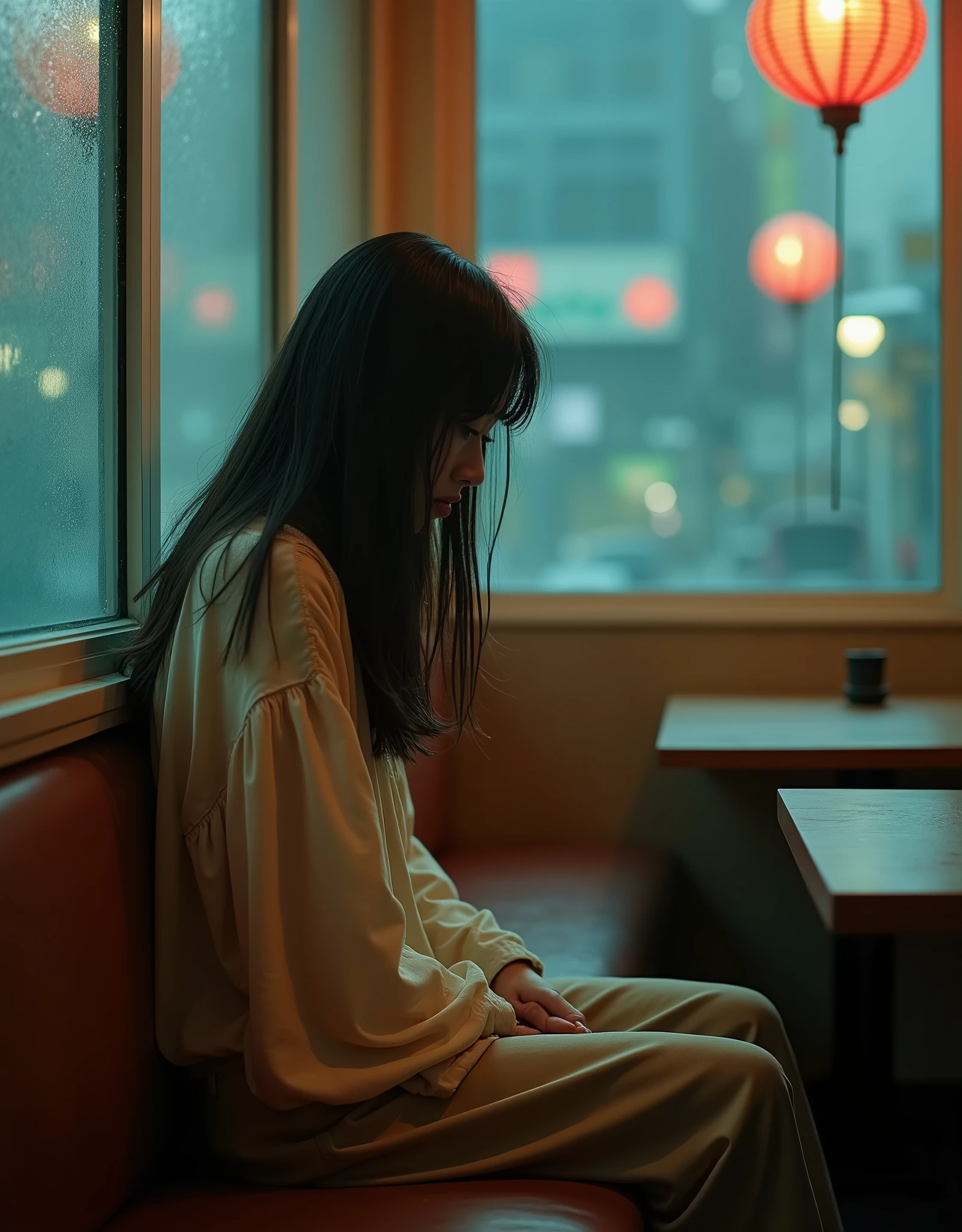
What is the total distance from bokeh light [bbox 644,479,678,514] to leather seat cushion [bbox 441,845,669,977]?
71 centimetres

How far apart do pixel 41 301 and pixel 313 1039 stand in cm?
72

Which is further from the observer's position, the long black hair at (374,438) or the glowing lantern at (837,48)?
the glowing lantern at (837,48)

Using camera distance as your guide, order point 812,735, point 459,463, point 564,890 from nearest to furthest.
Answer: point 459,463 → point 812,735 → point 564,890

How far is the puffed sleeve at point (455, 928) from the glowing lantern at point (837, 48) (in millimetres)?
1477

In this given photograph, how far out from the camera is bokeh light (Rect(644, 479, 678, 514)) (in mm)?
2582

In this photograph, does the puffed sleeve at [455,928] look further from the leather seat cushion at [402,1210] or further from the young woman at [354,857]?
the leather seat cushion at [402,1210]

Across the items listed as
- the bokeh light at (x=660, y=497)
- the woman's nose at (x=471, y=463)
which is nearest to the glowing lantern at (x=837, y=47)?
the bokeh light at (x=660, y=497)

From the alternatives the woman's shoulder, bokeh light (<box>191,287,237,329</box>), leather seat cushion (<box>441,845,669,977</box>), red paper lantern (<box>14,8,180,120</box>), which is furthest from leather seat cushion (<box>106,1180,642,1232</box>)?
bokeh light (<box>191,287,237,329</box>)

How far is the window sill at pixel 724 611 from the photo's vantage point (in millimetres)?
2377

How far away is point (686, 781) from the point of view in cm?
242

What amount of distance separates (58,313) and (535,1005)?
83cm

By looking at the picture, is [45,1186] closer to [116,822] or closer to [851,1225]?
[116,822]

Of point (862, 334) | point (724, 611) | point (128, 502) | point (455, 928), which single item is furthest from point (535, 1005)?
point (862, 334)

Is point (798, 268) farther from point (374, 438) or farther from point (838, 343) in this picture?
point (374, 438)
